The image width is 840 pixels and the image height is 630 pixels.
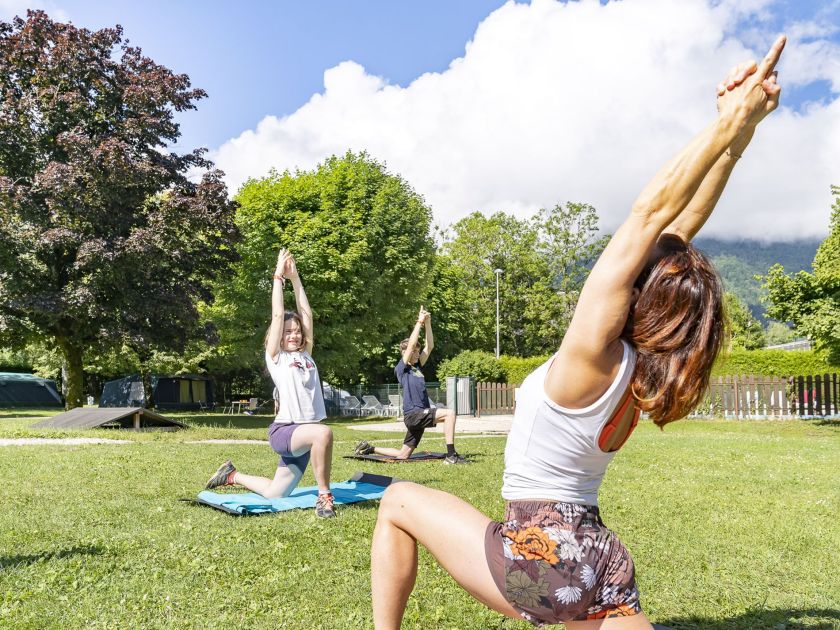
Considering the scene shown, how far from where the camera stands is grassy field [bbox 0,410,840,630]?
4051 mm

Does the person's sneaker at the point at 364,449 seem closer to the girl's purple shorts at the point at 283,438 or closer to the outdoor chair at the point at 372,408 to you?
the girl's purple shorts at the point at 283,438

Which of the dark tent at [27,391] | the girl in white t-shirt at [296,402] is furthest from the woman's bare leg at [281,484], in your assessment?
the dark tent at [27,391]

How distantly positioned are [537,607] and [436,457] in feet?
32.0

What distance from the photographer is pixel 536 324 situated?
175 feet

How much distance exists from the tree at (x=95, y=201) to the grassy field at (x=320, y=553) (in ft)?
39.1

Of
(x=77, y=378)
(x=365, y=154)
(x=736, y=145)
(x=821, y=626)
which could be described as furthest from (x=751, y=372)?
(x=736, y=145)

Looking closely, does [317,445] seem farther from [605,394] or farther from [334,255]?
[334,255]

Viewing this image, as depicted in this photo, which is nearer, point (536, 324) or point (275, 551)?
point (275, 551)

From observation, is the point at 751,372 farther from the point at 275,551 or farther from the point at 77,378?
the point at 275,551

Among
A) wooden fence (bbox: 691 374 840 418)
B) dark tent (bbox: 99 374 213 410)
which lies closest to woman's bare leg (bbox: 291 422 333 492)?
wooden fence (bbox: 691 374 840 418)

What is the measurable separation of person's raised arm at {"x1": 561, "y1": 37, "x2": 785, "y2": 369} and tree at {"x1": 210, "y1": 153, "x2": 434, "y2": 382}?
26063 mm

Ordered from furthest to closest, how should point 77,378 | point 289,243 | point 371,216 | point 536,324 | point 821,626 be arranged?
point 536,324
point 371,216
point 289,243
point 77,378
point 821,626

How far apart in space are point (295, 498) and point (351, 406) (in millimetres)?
29612

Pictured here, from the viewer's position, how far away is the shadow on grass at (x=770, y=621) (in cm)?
389
